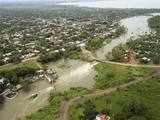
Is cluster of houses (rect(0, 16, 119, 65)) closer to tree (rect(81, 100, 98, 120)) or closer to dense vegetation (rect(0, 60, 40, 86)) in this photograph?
dense vegetation (rect(0, 60, 40, 86))

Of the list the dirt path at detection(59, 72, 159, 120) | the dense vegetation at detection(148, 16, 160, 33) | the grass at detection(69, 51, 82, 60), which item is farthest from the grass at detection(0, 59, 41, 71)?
the dense vegetation at detection(148, 16, 160, 33)

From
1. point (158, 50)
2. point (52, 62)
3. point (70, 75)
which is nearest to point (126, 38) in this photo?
point (158, 50)

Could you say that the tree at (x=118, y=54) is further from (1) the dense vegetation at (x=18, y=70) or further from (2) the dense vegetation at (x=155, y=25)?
(2) the dense vegetation at (x=155, y=25)

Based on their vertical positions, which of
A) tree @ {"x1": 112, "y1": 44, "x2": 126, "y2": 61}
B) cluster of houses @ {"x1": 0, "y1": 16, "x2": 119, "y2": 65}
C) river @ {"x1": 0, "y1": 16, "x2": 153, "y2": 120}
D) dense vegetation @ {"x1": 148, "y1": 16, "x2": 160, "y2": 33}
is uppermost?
dense vegetation @ {"x1": 148, "y1": 16, "x2": 160, "y2": 33}

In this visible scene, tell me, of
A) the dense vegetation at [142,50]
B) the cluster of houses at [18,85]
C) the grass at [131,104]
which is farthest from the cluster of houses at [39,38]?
the grass at [131,104]

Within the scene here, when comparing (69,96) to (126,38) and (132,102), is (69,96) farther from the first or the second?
(126,38)

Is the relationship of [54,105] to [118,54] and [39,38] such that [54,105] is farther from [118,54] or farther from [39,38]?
[39,38]

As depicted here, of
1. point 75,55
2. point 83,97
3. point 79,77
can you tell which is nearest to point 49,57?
point 75,55
